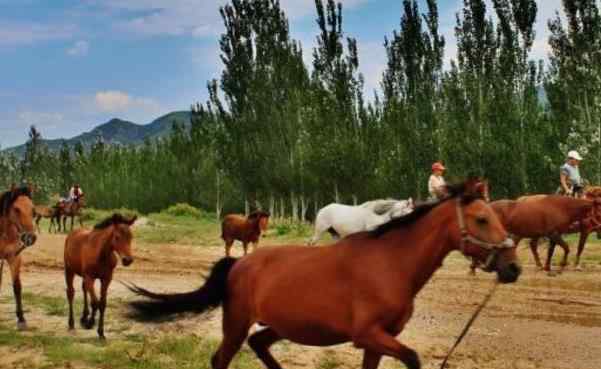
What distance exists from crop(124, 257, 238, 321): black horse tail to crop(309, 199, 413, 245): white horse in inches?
333

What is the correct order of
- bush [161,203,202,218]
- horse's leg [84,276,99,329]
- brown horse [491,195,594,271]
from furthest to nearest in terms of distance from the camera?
bush [161,203,202,218]
brown horse [491,195,594,271]
horse's leg [84,276,99,329]

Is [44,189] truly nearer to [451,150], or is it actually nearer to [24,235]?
[451,150]

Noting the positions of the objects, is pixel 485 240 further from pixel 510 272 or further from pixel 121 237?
pixel 121 237

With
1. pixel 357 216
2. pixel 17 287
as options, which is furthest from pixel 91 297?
pixel 357 216

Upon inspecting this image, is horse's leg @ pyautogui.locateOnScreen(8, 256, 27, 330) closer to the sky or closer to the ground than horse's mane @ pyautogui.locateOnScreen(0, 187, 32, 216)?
closer to the ground

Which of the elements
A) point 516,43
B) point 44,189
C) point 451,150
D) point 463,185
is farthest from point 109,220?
point 44,189

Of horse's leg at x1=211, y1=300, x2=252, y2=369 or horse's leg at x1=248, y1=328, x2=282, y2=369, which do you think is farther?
horse's leg at x1=248, y1=328, x2=282, y2=369

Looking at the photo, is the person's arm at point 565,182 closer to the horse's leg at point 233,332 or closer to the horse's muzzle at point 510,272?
the horse's muzzle at point 510,272

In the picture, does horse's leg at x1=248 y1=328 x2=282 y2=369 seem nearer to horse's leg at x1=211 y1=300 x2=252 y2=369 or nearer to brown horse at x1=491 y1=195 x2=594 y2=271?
horse's leg at x1=211 y1=300 x2=252 y2=369

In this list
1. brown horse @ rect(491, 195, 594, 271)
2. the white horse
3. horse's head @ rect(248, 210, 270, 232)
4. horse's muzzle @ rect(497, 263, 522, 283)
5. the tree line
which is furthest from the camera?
the tree line

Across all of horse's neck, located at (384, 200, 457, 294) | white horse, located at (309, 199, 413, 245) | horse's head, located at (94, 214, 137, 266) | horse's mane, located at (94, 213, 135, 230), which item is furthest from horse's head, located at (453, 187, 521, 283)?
white horse, located at (309, 199, 413, 245)

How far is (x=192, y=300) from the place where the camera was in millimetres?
6223

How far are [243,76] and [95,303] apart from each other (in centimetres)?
3143

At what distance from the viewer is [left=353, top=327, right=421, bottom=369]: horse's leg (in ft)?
15.7
